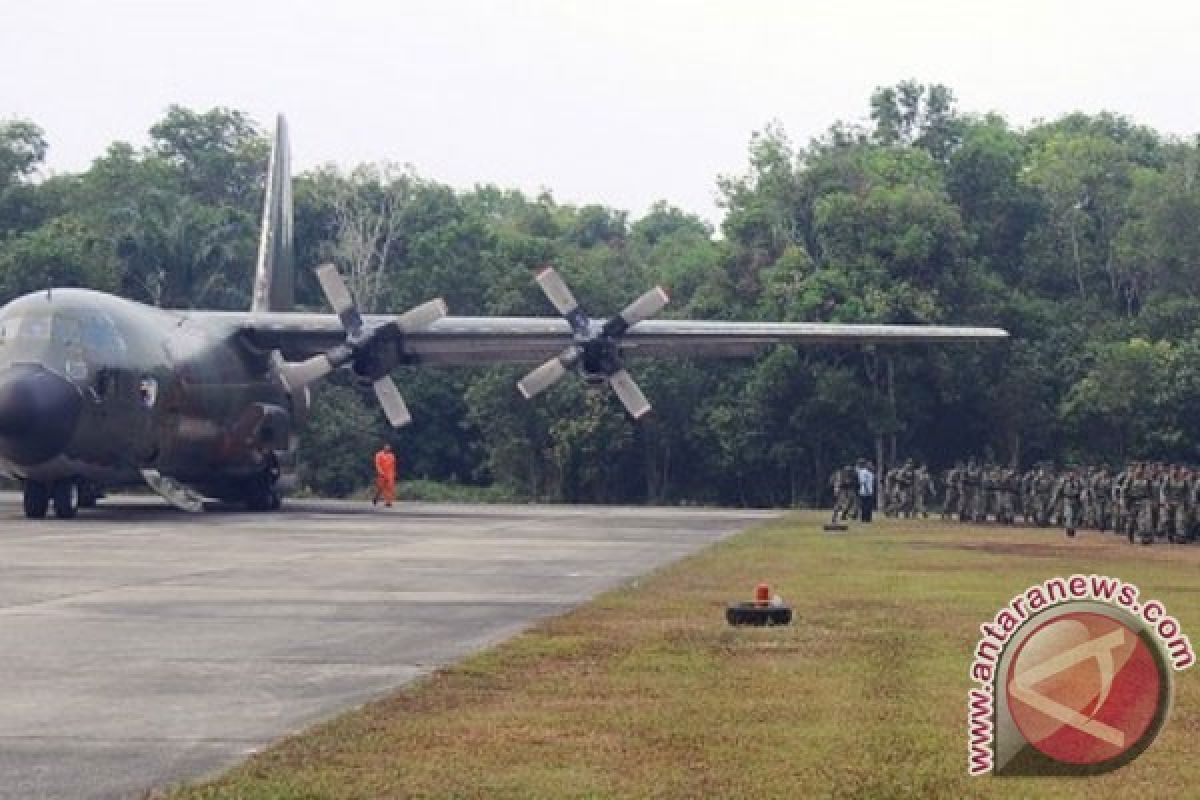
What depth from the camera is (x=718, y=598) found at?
67.6 ft

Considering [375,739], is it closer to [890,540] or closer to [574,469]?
[890,540]

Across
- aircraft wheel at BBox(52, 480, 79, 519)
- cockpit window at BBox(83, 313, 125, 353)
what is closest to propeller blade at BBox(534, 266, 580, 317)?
cockpit window at BBox(83, 313, 125, 353)

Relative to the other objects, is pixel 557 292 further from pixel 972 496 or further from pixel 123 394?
pixel 972 496

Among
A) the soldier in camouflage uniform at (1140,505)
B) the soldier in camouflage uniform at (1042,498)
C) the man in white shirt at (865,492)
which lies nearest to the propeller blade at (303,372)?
the man in white shirt at (865,492)

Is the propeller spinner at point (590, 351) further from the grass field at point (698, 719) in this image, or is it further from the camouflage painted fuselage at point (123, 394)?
the grass field at point (698, 719)

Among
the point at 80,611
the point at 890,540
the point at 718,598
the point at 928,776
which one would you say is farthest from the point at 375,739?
the point at 890,540

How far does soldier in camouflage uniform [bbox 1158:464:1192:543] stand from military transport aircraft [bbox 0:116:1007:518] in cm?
1016

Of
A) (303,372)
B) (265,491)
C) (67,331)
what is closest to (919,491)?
(303,372)

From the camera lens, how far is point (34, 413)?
34844 millimetres

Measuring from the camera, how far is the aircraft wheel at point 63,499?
124 ft

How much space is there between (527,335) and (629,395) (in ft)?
10.7

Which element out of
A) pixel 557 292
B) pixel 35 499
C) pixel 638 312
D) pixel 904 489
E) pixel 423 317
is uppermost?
pixel 557 292

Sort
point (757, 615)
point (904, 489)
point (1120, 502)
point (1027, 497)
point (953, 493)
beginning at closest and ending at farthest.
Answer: point (757, 615) < point (1120, 502) < point (1027, 497) < point (953, 493) < point (904, 489)

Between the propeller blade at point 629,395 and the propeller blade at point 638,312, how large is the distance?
98 centimetres
